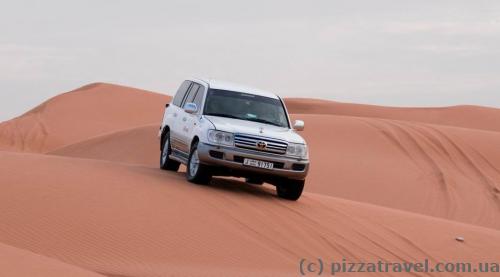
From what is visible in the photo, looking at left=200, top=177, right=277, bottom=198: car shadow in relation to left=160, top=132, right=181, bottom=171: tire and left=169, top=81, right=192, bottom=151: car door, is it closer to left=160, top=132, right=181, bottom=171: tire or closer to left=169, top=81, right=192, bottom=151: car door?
left=160, top=132, right=181, bottom=171: tire

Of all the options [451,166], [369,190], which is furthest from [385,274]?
[451,166]

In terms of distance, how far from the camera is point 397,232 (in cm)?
1351

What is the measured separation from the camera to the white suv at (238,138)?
13.3m

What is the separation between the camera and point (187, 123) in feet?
48.1

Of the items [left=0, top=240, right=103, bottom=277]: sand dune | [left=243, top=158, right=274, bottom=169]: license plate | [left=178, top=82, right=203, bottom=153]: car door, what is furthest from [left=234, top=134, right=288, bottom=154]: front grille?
[left=0, top=240, right=103, bottom=277]: sand dune

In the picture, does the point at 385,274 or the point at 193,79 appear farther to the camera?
the point at 193,79

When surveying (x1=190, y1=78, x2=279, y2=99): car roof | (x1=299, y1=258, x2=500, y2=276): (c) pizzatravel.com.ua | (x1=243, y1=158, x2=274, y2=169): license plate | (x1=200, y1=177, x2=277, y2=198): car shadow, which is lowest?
(x1=299, y1=258, x2=500, y2=276): (c) pizzatravel.com.ua

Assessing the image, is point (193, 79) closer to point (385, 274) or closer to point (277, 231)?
point (277, 231)

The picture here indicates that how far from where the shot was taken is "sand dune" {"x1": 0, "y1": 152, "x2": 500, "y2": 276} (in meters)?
10.2

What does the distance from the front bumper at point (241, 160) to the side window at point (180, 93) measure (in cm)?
279

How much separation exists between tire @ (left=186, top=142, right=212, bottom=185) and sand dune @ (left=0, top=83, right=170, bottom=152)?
34954 mm

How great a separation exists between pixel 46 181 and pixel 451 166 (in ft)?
53.7

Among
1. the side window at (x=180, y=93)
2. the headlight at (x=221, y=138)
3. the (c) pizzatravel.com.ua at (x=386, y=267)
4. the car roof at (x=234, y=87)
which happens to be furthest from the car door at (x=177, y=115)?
the (c) pizzatravel.com.ua at (x=386, y=267)

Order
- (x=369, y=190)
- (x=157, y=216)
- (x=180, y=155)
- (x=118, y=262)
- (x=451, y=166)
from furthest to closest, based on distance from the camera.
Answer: (x=451, y=166) → (x=369, y=190) → (x=180, y=155) → (x=157, y=216) → (x=118, y=262)
